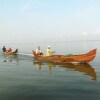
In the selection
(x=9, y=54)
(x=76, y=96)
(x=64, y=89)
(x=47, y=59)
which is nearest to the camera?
(x=76, y=96)

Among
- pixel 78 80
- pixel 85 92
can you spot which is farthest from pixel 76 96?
pixel 78 80

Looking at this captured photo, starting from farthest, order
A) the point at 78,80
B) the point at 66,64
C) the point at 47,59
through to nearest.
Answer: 1. the point at 47,59
2. the point at 66,64
3. the point at 78,80

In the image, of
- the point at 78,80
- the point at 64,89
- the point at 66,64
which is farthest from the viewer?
the point at 66,64

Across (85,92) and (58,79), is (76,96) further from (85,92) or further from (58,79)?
(58,79)

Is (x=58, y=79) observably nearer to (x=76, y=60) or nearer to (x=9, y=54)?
(x=76, y=60)

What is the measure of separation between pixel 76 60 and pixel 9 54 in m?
19.8

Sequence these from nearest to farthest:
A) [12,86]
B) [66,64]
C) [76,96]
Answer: [76,96], [12,86], [66,64]

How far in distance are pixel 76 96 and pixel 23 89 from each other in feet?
12.1

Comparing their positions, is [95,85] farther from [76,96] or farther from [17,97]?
[17,97]

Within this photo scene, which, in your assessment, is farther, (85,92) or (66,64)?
(66,64)

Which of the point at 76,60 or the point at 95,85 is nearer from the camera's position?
the point at 95,85

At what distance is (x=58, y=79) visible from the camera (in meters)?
18.2

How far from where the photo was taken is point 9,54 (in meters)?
44.2

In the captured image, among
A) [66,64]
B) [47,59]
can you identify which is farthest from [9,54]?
[66,64]
